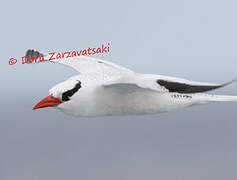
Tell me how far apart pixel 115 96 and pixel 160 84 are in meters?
0.89

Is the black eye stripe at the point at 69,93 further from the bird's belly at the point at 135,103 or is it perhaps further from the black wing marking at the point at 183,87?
the black wing marking at the point at 183,87

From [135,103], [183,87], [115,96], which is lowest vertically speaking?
[135,103]

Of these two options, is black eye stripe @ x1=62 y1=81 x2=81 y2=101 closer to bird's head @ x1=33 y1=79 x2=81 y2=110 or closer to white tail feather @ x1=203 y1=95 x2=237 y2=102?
bird's head @ x1=33 y1=79 x2=81 y2=110

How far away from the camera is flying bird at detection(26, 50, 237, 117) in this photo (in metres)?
6.23

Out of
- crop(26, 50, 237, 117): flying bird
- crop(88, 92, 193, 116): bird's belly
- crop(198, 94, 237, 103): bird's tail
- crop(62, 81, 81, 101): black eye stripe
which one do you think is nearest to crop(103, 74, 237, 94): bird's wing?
crop(26, 50, 237, 117): flying bird

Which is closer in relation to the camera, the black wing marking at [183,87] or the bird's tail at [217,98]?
the black wing marking at [183,87]

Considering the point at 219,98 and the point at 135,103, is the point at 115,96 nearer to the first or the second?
the point at 135,103

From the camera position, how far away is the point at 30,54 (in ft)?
27.8

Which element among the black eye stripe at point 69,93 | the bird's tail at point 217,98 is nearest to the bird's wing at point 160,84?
the black eye stripe at point 69,93

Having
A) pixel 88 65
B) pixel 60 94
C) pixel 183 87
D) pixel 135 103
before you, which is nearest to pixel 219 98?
pixel 183 87

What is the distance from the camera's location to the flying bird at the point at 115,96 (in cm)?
623

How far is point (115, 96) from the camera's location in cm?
663

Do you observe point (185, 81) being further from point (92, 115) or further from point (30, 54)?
point (30, 54)

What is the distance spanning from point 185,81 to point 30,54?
3.61 m
